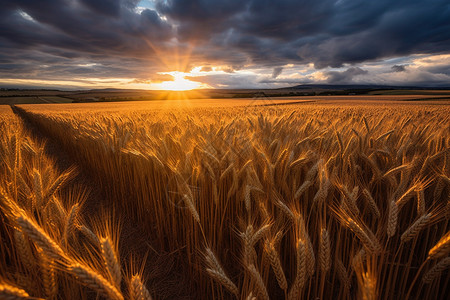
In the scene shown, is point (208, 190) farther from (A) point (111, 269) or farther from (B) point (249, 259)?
(A) point (111, 269)

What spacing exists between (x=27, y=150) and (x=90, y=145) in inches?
47.7

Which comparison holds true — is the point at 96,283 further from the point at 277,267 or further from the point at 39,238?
the point at 277,267

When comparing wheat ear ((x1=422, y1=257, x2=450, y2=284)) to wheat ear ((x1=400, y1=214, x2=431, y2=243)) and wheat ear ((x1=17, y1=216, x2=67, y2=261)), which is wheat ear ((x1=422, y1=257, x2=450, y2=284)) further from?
wheat ear ((x1=17, y1=216, x2=67, y2=261))

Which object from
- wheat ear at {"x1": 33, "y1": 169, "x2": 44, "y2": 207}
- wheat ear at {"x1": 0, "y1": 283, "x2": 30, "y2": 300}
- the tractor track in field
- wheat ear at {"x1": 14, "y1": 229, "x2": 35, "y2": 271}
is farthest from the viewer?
the tractor track in field

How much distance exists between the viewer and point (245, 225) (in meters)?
1.26

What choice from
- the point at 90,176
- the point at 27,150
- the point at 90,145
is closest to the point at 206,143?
the point at 27,150

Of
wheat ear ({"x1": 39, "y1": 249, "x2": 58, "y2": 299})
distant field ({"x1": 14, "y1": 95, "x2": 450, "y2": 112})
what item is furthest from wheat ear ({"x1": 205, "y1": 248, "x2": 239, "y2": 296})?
distant field ({"x1": 14, "y1": 95, "x2": 450, "y2": 112})

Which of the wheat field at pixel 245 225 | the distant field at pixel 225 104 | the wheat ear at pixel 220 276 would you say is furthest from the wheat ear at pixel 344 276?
the distant field at pixel 225 104

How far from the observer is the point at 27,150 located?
2.33 metres

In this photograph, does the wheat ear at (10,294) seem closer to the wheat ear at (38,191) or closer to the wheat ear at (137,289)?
the wheat ear at (137,289)

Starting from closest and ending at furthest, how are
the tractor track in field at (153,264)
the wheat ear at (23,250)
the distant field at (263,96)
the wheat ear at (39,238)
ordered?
1. the wheat ear at (39,238)
2. the wheat ear at (23,250)
3. the tractor track in field at (153,264)
4. the distant field at (263,96)

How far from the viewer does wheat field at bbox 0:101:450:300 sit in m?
0.83

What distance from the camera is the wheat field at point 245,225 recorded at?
830 millimetres

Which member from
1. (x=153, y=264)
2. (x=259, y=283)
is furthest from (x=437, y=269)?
(x=153, y=264)
